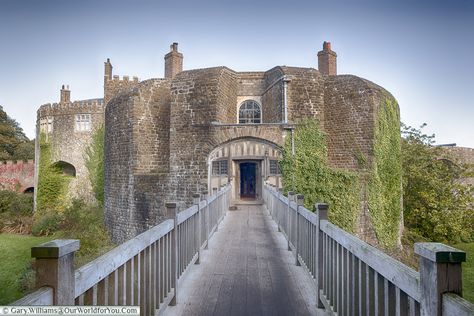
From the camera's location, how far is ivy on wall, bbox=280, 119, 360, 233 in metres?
13.7

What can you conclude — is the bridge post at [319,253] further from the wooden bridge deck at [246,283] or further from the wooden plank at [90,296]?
the wooden plank at [90,296]

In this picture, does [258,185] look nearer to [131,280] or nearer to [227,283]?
[227,283]

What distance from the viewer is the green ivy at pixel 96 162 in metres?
23.8

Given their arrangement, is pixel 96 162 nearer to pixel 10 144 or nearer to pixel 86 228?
pixel 86 228

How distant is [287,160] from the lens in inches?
560

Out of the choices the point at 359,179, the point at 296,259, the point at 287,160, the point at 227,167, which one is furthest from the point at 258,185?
the point at 296,259

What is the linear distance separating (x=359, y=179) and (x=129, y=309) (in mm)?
13607

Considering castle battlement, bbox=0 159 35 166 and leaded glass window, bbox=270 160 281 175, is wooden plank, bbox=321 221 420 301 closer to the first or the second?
leaded glass window, bbox=270 160 281 175

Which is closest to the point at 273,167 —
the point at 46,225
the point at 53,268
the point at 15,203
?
the point at 46,225

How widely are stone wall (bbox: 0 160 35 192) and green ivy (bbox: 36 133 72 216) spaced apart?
12.8ft

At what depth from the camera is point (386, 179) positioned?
15.1m

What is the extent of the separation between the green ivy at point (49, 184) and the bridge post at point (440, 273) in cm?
2840

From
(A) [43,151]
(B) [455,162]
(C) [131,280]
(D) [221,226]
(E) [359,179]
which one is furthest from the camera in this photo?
(A) [43,151]

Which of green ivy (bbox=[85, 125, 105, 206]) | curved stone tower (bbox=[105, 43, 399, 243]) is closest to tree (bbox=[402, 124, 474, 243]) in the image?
curved stone tower (bbox=[105, 43, 399, 243])
